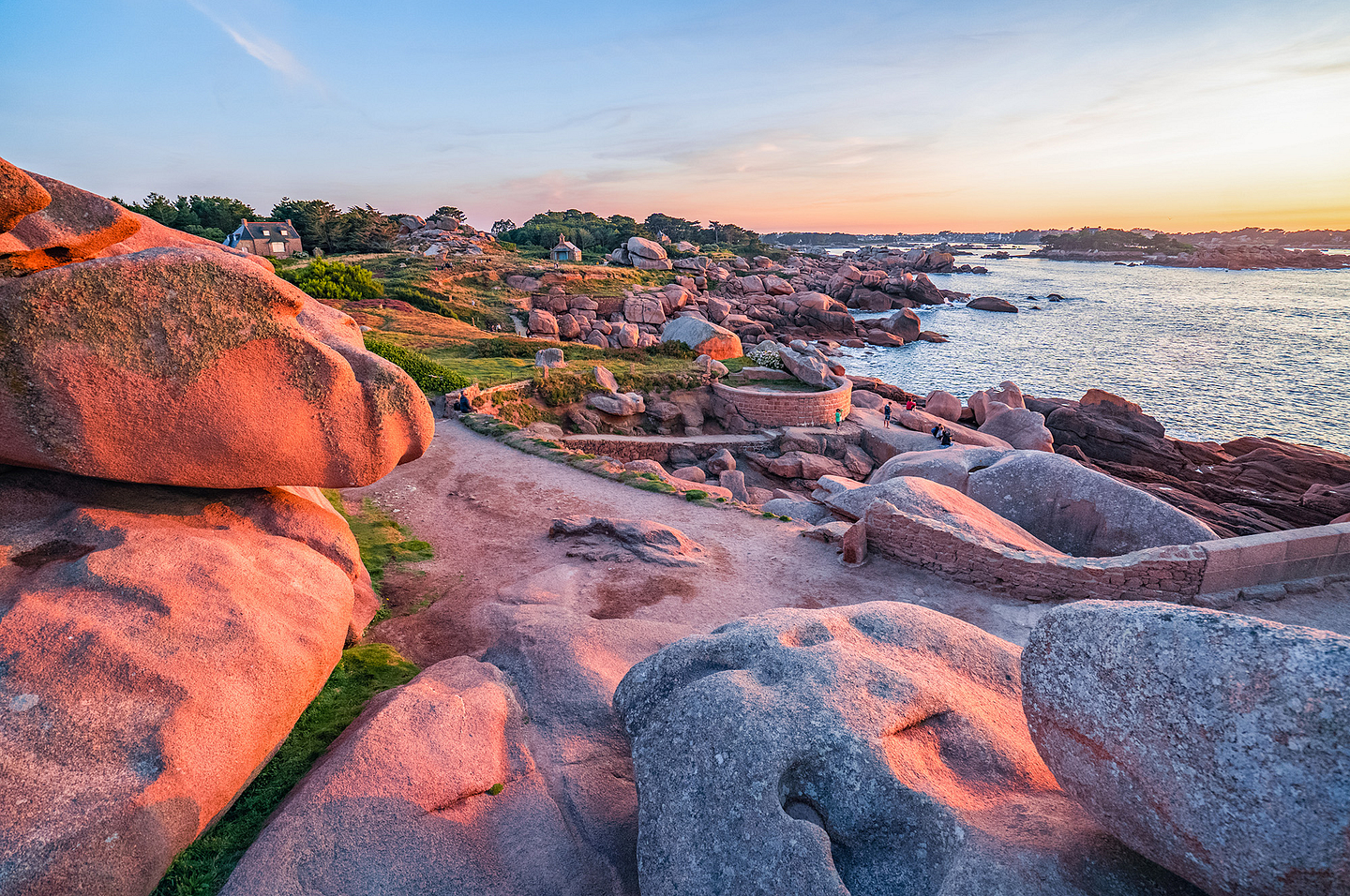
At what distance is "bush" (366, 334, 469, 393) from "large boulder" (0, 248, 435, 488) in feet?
55.7

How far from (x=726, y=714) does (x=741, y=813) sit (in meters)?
0.70

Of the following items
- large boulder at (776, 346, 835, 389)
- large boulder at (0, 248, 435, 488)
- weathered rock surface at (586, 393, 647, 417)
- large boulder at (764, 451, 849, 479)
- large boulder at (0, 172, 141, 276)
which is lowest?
large boulder at (764, 451, 849, 479)

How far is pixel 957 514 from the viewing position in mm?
12688

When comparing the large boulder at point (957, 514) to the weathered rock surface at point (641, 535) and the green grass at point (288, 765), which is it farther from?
the green grass at point (288, 765)

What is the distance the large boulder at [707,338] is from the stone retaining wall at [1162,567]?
22573mm

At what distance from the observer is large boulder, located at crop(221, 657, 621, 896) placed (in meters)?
4.99

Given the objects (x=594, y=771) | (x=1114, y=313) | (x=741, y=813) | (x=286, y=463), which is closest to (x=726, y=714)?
(x=741, y=813)

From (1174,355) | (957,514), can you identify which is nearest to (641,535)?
(957,514)

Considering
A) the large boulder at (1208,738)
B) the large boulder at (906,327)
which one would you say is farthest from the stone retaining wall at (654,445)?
the large boulder at (906,327)

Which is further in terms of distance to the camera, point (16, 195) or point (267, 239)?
point (267, 239)

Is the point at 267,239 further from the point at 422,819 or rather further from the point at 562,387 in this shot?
the point at 422,819

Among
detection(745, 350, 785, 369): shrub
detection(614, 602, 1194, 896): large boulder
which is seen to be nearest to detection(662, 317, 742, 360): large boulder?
detection(745, 350, 785, 369): shrub

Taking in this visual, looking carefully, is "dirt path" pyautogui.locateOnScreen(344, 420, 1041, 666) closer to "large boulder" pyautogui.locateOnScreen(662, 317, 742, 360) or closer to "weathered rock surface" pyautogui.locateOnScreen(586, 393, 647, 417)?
"weathered rock surface" pyautogui.locateOnScreen(586, 393, 647, 417)

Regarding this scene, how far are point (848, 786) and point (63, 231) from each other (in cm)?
829
